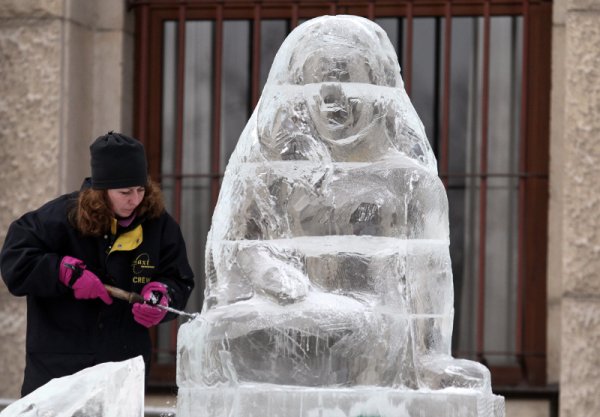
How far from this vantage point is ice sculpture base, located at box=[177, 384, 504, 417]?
181 inches

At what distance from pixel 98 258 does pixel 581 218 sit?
9.79 ft

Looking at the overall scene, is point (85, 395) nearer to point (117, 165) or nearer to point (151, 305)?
point (151, 305)

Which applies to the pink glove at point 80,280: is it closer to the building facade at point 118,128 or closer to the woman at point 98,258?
the woman at point 98,258

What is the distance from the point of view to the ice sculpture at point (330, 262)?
461 centimetres

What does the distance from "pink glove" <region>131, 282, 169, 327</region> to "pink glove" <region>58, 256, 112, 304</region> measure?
111mm

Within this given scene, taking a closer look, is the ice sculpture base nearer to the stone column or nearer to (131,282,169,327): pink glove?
(131,282,169,327): pink glove

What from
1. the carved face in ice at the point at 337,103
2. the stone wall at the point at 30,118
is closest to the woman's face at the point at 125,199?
the carved face in ice at the point at 337,103

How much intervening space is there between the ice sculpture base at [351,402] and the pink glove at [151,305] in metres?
0.40

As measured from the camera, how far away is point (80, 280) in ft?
15.9

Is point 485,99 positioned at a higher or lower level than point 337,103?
higher

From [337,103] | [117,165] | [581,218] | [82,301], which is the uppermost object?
[337,103]

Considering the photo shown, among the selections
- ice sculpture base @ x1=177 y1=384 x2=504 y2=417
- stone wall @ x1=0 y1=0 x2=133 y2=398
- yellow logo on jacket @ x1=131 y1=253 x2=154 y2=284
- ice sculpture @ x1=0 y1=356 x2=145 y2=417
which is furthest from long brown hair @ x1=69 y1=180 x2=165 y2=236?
stone wall @ x1=0 y1=0 x2=133 y2=398

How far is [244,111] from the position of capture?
8.05 meters

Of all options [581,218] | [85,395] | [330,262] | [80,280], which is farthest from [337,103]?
[581,218]
